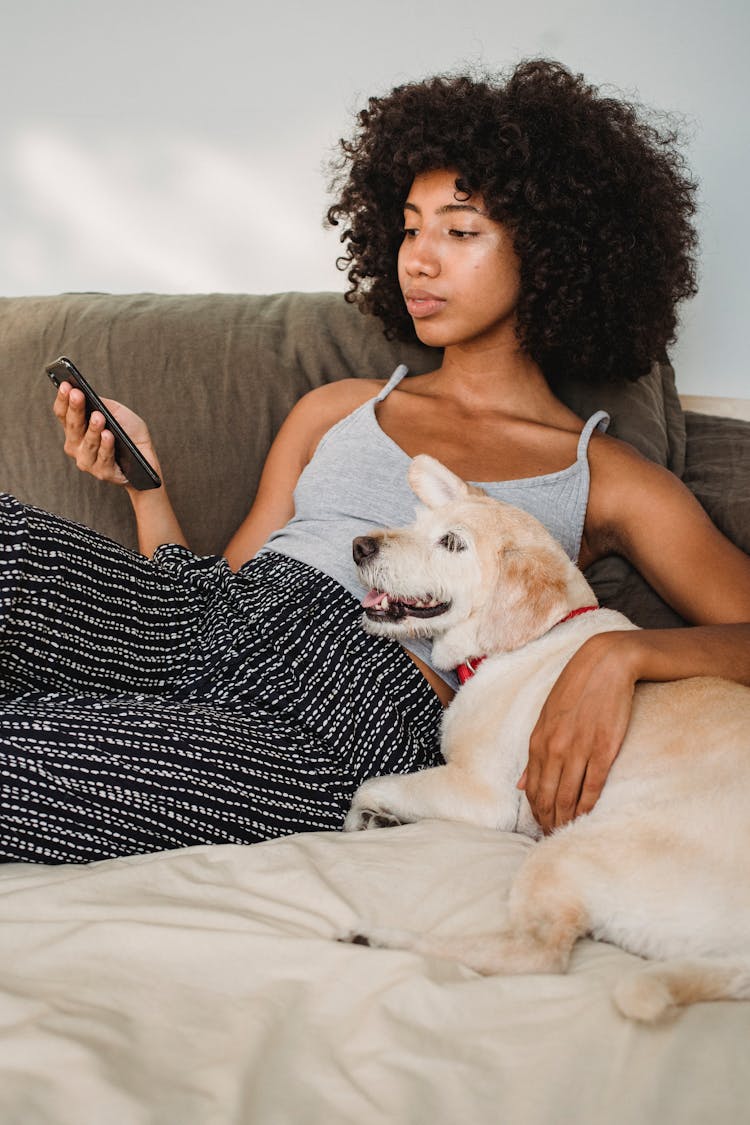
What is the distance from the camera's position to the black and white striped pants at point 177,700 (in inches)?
52.6

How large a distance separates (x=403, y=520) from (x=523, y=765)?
0.60 metres

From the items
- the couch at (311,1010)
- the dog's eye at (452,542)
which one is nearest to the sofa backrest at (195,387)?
the dog's eye at (452,542)

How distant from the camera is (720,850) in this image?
1.12 metres

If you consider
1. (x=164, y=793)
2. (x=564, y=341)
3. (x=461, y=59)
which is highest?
(x=461, y=59)

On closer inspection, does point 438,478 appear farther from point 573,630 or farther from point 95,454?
point 95,454

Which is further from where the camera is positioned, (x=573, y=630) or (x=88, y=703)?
(x=573, y=630)

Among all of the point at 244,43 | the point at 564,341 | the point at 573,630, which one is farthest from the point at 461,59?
the point at 573,630

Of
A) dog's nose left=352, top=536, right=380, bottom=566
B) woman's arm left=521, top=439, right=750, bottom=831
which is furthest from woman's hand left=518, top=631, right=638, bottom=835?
dog's nose left=352, top=536, right=380, bottom=566

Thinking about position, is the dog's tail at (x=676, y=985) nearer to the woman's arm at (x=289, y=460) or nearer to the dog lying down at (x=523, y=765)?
the dog lying down at (x=523, y=765)

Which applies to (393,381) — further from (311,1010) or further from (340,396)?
(311,1010)

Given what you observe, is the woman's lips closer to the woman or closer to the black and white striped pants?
the woman

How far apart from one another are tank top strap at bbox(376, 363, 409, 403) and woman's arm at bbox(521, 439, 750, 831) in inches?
18.6

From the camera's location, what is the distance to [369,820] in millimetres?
1505

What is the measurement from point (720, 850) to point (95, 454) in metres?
1.47
